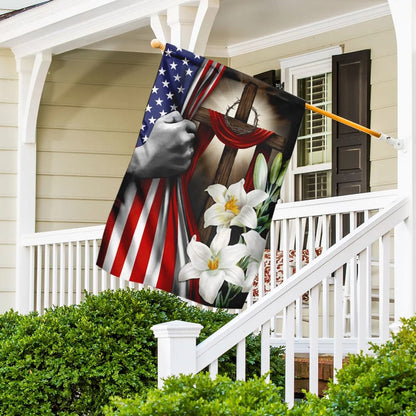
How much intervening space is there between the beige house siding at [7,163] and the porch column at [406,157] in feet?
15.0

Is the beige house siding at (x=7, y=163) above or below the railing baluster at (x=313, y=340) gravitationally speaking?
above


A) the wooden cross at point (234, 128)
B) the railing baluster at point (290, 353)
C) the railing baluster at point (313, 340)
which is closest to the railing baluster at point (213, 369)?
the railing baluster at point (290, 353)

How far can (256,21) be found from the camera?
27.4 feet

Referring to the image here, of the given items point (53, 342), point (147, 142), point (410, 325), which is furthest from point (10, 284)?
point (410, 325)

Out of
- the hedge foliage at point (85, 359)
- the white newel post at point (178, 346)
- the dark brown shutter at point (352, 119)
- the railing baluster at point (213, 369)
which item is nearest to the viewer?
the white newel post at point (178, 346)

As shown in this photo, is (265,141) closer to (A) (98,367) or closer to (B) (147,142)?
(B) (147,142)

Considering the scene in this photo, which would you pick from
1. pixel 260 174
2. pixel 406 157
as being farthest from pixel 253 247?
pixel 406 157

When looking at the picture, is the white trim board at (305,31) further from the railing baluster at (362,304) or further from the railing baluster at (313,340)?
the railing baluster at (313,340)

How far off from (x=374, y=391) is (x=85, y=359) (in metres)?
2.24

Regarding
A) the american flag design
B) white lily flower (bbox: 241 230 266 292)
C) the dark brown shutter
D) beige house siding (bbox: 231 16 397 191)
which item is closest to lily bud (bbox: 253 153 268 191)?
white lily flower (bbox: 241 230 266 292)

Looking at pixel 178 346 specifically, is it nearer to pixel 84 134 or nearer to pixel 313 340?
pixel 313 340

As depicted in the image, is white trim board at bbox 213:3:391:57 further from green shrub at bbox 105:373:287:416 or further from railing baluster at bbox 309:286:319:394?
green shrub at bbox 105:373:287:416

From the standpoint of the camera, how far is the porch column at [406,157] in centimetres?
488

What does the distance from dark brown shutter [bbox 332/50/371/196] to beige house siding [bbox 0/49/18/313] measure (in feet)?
9.89
